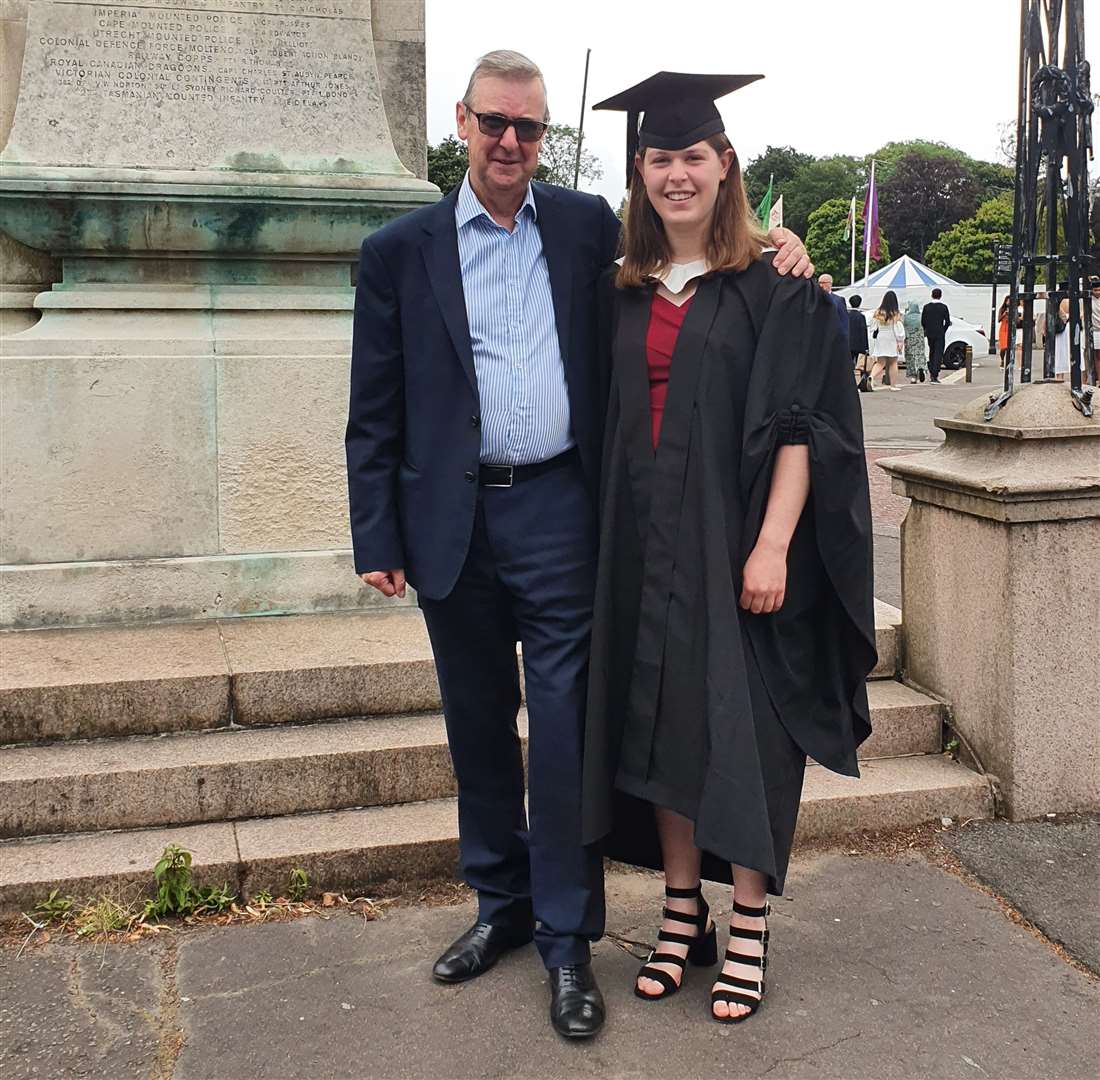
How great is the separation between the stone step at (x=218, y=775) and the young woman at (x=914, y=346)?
24.5 meters

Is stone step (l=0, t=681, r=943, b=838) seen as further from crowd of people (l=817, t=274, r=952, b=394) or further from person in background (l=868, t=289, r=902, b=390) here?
person in background (l=868, t=289, r=902, b=390)

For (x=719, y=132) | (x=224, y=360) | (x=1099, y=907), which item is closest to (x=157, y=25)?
A: (x=224, y=360)

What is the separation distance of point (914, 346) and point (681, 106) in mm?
25751

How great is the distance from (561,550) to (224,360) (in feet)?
7.88

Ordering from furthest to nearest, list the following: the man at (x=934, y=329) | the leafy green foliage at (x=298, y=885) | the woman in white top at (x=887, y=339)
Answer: the man at (x=934, y=329), the woman in white top at (x=887, y=339), the leafy green foliage at (x=298, y=885)

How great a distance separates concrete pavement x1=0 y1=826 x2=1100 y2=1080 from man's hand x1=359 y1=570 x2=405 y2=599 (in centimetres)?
98

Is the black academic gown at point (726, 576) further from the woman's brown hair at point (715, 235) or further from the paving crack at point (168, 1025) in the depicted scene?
the paving crack at point (168, 1025)

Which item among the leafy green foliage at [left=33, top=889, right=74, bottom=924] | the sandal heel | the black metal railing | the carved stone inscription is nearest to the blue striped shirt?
the sandal heel

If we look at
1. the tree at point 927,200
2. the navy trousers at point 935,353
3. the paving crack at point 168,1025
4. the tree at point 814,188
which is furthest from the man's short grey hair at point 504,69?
the tree at point 814,188

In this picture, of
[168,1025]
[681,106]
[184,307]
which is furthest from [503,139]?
[184,307]

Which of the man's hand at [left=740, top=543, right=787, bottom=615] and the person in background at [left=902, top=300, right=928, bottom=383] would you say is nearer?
the man's hand at [left=740, top=543, right=787, bottom=615]

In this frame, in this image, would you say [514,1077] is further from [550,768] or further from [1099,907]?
[1099,907]

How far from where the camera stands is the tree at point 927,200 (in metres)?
82.7

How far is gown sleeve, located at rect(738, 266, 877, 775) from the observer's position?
116 inches
